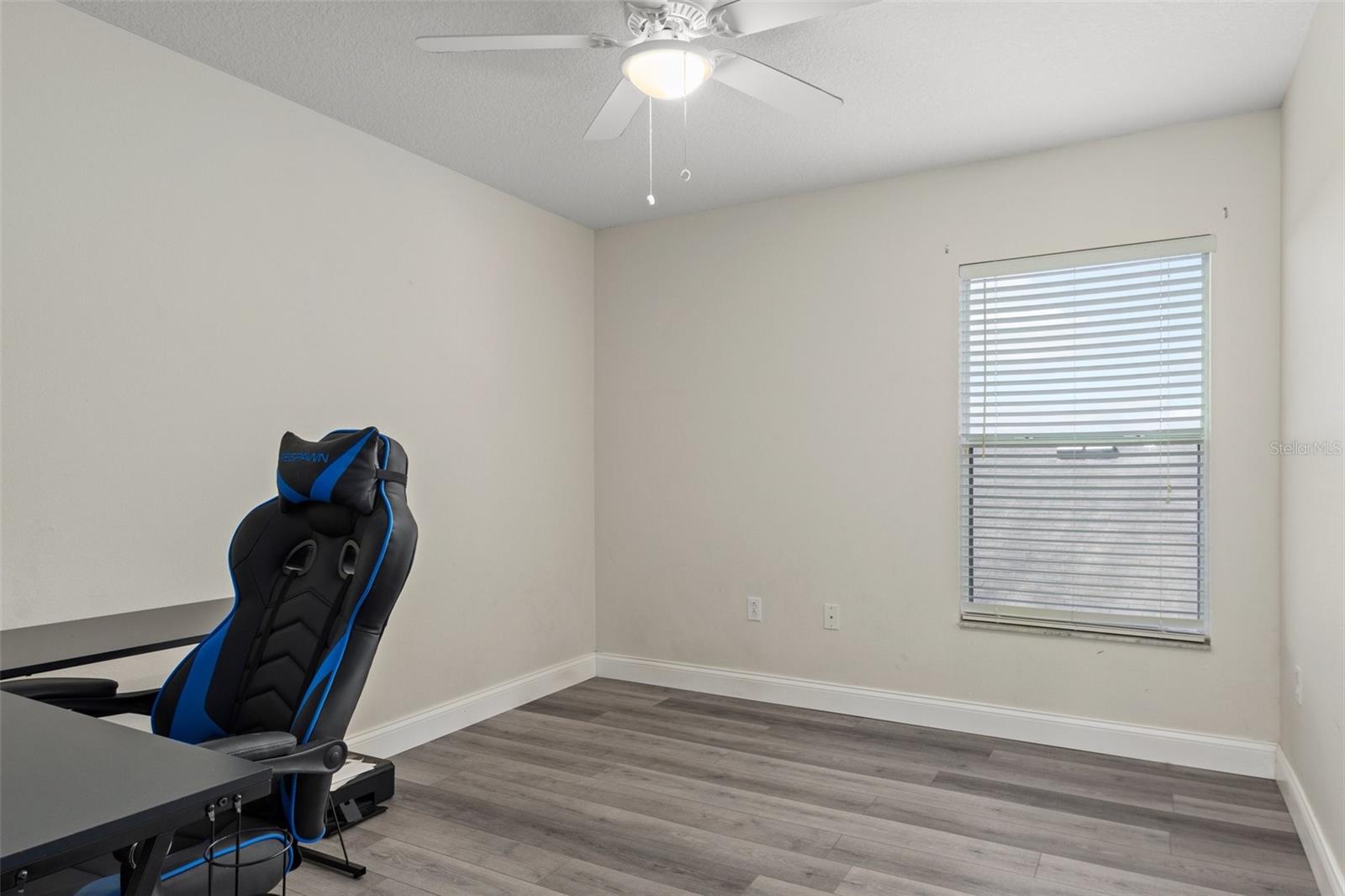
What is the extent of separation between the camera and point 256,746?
1479 millimetres

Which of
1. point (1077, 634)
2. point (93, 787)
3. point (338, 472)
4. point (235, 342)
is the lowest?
point (1077, 634)

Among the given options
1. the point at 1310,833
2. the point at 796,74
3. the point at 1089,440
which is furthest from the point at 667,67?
the point at 1310,833

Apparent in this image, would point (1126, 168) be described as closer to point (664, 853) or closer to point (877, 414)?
point (877, 414)

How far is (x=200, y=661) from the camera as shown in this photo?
1.91 metres

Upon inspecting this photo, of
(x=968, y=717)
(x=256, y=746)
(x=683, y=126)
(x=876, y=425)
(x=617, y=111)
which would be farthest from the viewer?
(x=876, y=425)

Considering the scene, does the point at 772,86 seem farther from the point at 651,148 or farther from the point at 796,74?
the point at 651,148

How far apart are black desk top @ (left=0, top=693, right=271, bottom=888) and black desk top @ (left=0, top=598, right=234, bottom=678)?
0.60m

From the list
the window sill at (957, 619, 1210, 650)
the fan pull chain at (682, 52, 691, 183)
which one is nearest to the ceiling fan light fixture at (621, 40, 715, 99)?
the fan pull chain at (682, 52, 691, 183)

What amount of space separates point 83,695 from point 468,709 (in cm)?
214

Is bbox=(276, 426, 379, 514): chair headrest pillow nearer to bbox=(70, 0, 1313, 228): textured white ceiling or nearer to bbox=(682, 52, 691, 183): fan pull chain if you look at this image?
bbox=(682, 52, 691, 183): fan pull chain

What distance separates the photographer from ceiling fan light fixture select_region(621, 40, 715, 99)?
2.25 metres

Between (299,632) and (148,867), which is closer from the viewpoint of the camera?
(148,867)

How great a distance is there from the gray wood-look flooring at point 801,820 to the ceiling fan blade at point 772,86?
2279 millimetres

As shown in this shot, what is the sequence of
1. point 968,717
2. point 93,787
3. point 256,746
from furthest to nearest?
point 968,717, point 256,746, point 93,787
